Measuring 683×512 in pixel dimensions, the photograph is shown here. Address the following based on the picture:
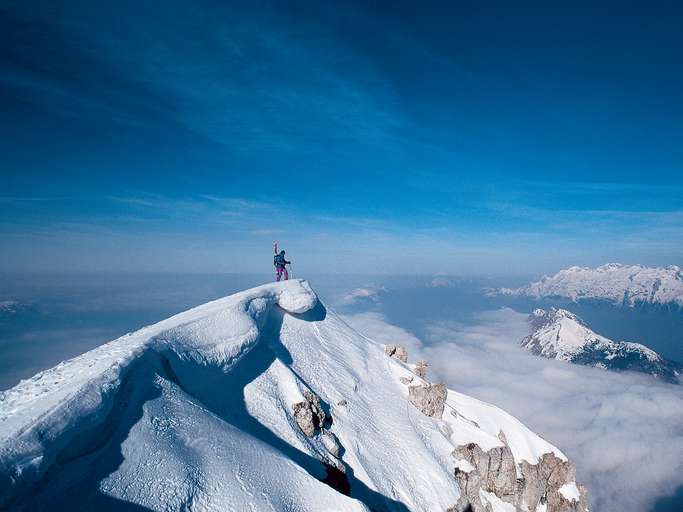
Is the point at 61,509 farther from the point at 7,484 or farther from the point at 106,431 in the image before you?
the point at 106,431

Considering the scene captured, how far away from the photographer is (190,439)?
13.4 meters

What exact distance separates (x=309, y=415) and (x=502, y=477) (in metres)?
25.5

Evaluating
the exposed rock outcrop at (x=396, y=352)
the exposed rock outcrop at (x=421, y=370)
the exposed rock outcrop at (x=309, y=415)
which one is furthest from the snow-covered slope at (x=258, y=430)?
the exposed rock outcrop at (x=396, y=352)

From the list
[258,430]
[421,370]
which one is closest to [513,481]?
[421,370]

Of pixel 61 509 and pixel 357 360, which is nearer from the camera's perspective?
pixel 61 509

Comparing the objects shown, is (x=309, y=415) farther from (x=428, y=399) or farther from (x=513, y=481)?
(x=513, y=481)

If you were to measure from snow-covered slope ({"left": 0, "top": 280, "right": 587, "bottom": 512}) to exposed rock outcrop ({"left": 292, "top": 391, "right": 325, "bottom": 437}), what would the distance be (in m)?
0.10

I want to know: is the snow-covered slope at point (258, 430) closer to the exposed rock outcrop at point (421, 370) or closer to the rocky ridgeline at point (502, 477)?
the rocky ridgeline at point (502, 477)

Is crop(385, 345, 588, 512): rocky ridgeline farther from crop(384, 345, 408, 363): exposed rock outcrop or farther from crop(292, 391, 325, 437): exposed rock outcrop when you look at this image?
crop(292, 391, 325, 437): exposed rock outcrop

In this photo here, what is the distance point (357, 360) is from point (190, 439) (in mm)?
24455

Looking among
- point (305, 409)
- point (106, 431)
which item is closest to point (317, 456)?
point (305, 409)

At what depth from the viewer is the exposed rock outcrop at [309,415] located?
22.3m

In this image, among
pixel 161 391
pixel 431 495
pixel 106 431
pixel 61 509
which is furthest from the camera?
pixel 431 495

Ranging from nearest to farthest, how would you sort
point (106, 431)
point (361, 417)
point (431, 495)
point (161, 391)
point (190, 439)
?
point (106, 431), point (190, 439), point (161, 391), point (431, 495), point (361, 417)
